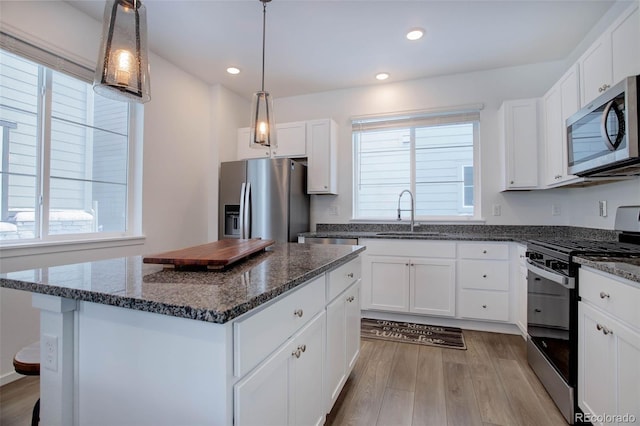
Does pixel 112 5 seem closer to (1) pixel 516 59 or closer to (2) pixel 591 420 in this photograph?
(2) pixel 591 420

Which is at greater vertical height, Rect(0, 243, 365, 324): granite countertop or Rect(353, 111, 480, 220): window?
Rect(353, 111, 480, 220): window

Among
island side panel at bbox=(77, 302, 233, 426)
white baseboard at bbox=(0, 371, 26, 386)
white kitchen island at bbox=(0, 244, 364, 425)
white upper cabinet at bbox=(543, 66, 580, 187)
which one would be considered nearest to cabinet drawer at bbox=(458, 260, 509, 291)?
white upper cabinet at bbox=(543, 66, 580, 187)

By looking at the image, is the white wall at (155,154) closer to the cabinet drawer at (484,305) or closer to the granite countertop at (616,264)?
the cabinet drawer at (484,305)

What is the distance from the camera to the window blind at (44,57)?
2002mm

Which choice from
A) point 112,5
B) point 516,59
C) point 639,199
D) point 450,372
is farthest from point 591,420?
point 516,59

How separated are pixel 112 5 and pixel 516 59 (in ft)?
11.4

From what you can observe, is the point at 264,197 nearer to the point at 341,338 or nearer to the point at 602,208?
the point at 341,338

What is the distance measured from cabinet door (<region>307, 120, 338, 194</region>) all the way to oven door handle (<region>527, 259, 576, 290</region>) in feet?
7.16

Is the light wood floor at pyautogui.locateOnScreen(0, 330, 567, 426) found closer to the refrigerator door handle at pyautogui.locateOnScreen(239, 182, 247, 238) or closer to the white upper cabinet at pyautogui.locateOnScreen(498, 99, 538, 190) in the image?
the white upper cabinet at pyautogui.locateOnScreen(498, 99, 538, 190)

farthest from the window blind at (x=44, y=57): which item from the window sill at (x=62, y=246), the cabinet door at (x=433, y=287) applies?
the cabinet door at (x=433, y=287)

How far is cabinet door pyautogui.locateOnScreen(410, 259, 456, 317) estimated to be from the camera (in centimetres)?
Result: 296

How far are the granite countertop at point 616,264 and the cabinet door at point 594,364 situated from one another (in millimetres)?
228

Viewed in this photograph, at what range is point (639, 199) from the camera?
6.56 feet

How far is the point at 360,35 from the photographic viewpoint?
106 inches
